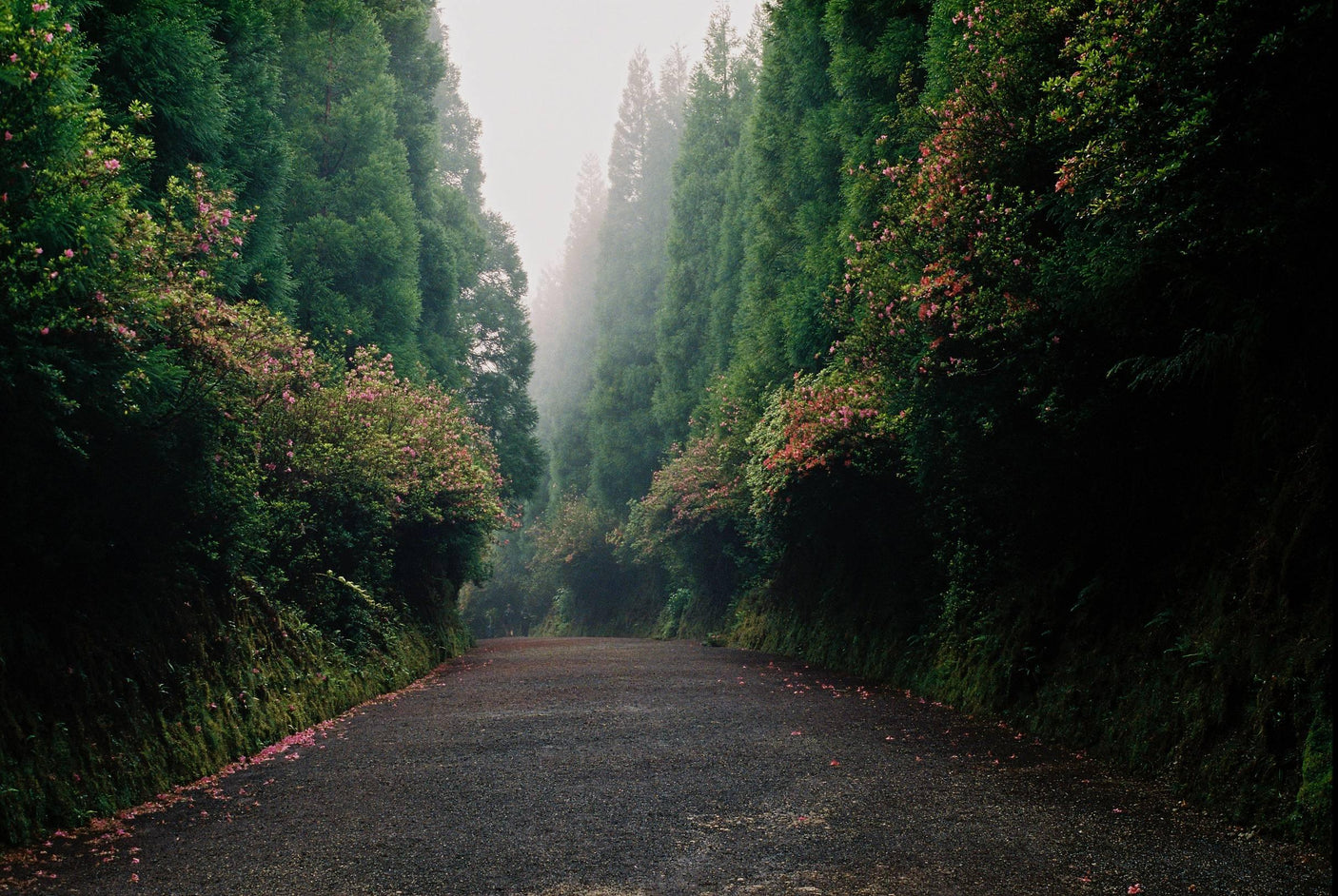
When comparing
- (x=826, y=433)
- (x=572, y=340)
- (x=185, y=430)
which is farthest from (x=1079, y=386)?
(x=572, y=340)

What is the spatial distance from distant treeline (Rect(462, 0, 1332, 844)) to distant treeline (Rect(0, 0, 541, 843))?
6975 millimetres

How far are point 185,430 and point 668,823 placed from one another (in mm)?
5439

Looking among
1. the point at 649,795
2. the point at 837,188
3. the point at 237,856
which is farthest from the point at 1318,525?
the point at 837,188

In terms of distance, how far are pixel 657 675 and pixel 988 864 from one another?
9.50 metres

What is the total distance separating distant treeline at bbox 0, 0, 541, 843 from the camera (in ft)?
20.3

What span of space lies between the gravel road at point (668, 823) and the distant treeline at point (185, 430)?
0.90m

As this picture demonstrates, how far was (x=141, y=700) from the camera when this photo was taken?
7.37 m

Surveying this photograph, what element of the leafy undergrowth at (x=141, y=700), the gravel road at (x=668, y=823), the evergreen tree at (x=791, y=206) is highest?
the evergreen tree at (x=791, y=206)

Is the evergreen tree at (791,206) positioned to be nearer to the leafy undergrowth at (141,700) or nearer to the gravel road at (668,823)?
the gravel road at (668,823)

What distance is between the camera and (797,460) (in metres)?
14.3

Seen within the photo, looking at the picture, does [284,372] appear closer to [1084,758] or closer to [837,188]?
[1084,758]

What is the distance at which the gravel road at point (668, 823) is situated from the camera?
4.66 metres

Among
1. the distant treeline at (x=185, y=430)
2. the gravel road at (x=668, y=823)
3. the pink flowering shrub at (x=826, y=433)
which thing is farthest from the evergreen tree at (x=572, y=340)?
the gravel road at (x=668, y=823)

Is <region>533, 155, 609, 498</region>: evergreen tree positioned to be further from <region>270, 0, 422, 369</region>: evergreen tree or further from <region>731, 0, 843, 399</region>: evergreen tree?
<region>270, 0, 422, 369</region>: evergreen tree
